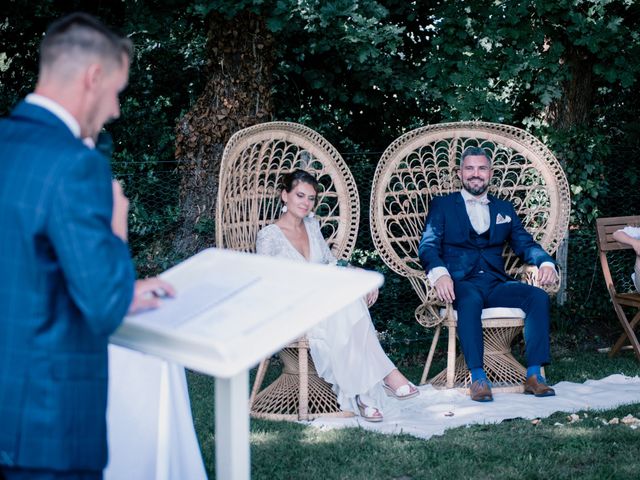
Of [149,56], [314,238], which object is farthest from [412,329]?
[149,56]

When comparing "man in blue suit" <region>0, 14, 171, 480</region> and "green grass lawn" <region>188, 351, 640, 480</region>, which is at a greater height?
"man in blue suit" <region>0, 14, 171, 480</region>

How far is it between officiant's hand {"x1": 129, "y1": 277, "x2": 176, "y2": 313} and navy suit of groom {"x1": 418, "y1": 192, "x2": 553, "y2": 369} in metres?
2.96

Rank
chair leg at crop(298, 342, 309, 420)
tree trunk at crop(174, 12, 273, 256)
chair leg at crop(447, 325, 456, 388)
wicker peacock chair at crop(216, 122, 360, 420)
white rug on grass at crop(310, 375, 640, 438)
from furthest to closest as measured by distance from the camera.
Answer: tree trunk at crop(174, 12, 273, 256), chair leg at crop(447, 325, 456, 388), wicker peacock chair at crop(216, 122, 360, 420), chair leg at crop(298, 342, 309, 420), white rug on grass at crop(310, 375, 640, 438)

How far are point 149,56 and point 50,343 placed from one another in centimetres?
607

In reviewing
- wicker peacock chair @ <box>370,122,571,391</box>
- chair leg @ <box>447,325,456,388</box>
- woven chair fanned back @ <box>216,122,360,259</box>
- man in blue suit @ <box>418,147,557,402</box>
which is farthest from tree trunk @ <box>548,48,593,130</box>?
chair leg @ <box>447,325,456,388</box>

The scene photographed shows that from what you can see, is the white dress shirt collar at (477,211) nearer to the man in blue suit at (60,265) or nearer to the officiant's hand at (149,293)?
the officiant's hand at (149,293)

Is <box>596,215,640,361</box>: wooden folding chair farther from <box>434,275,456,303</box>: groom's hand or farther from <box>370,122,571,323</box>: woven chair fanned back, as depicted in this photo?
<box>434,275,456,303</box>: groom's hand

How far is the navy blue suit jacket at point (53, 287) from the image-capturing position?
1.40 metres

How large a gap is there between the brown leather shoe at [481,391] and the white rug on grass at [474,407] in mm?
31

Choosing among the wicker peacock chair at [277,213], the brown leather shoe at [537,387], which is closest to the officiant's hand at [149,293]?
the wicker peacock chair at [277,213]

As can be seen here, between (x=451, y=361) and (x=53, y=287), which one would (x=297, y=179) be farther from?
(x=53, y=287)

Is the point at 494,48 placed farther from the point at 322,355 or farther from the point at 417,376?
the point at 322,355

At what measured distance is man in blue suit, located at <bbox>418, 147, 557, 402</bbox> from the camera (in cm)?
439

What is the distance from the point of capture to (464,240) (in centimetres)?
480
